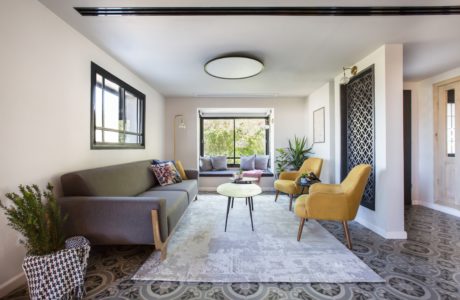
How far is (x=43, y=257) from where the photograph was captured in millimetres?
1354

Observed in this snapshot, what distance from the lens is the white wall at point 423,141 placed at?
3680 mm

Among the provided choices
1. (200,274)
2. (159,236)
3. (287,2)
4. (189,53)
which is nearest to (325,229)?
(200,274)

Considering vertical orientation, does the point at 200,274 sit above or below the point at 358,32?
below

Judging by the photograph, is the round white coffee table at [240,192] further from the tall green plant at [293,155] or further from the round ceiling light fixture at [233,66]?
the tall green plant at [293,155]

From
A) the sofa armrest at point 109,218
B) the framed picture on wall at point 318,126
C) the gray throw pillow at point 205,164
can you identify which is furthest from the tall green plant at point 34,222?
the framed picture on wall at point 318,126

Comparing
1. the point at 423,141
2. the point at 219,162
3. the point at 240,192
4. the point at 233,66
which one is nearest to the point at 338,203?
the point at 240,192

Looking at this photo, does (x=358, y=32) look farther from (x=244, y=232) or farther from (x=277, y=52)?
(x=244, y=232)

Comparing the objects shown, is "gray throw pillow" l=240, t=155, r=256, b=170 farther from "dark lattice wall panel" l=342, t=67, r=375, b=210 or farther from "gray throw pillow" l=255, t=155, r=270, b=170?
"dark lattice wall panel" l=342, t=67, r=375, b=210

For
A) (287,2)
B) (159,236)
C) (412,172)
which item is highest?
(287,2)

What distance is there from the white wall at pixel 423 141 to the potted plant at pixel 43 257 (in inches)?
206

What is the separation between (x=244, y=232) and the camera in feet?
8.53

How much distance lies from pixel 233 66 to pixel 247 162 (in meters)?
3.18

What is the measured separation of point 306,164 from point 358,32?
8.03 feet

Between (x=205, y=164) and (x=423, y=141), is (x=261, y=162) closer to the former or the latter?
(x=205, y=164)
